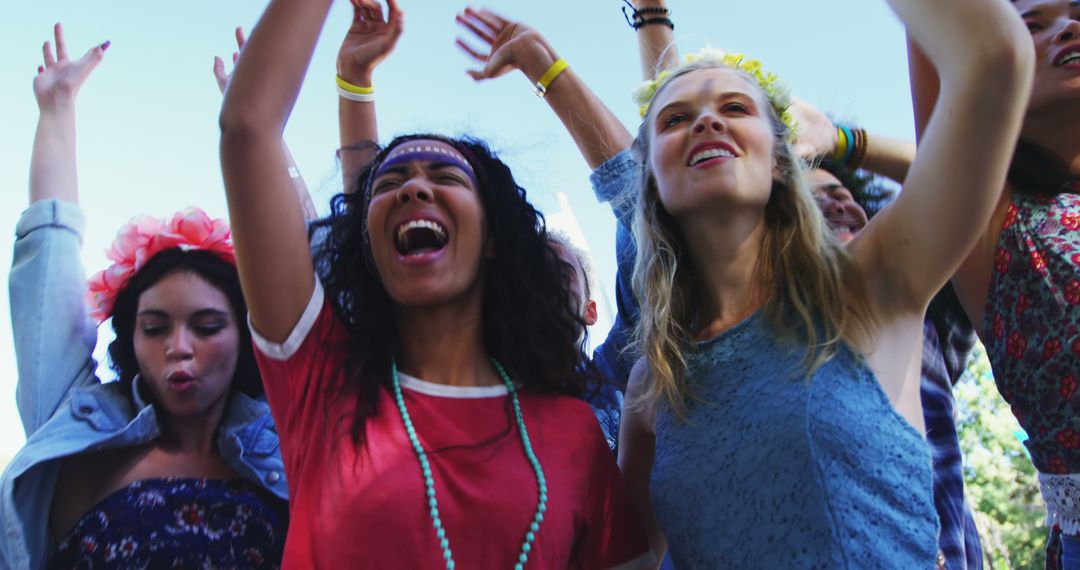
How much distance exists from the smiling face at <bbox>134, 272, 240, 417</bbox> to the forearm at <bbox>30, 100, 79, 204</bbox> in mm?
501

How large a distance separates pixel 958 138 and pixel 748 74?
2.47 feet

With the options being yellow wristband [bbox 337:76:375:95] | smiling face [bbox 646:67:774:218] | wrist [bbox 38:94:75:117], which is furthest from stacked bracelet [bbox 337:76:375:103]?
smiling face [bbox 646:67:774:218]

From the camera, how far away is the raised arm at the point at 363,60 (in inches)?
113

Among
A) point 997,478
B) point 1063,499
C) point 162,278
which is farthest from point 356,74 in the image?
point 997,478

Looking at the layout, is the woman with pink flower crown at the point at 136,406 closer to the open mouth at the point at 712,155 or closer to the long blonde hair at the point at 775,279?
the long blonde hair at the point at 775,279

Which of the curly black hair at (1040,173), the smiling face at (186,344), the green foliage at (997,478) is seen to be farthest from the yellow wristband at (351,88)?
the green foliage at (997,478)

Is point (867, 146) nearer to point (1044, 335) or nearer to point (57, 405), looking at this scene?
point (1044, 335)

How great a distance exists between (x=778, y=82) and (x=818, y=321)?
0.83 m

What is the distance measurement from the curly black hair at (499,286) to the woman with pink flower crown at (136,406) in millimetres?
539

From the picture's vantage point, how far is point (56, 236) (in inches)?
99.4

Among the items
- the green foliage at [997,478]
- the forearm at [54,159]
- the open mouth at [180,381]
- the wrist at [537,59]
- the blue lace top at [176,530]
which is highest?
the wrist at [537,59]

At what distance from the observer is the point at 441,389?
1861 mm

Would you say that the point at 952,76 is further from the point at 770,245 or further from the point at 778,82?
the point at 778,82

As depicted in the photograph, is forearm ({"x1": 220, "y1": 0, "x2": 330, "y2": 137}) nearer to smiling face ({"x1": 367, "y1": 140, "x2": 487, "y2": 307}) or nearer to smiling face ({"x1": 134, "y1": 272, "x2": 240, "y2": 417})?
smiling face ({"x1": 367, "y1": 140, "x2": 487, "y2": 307})
